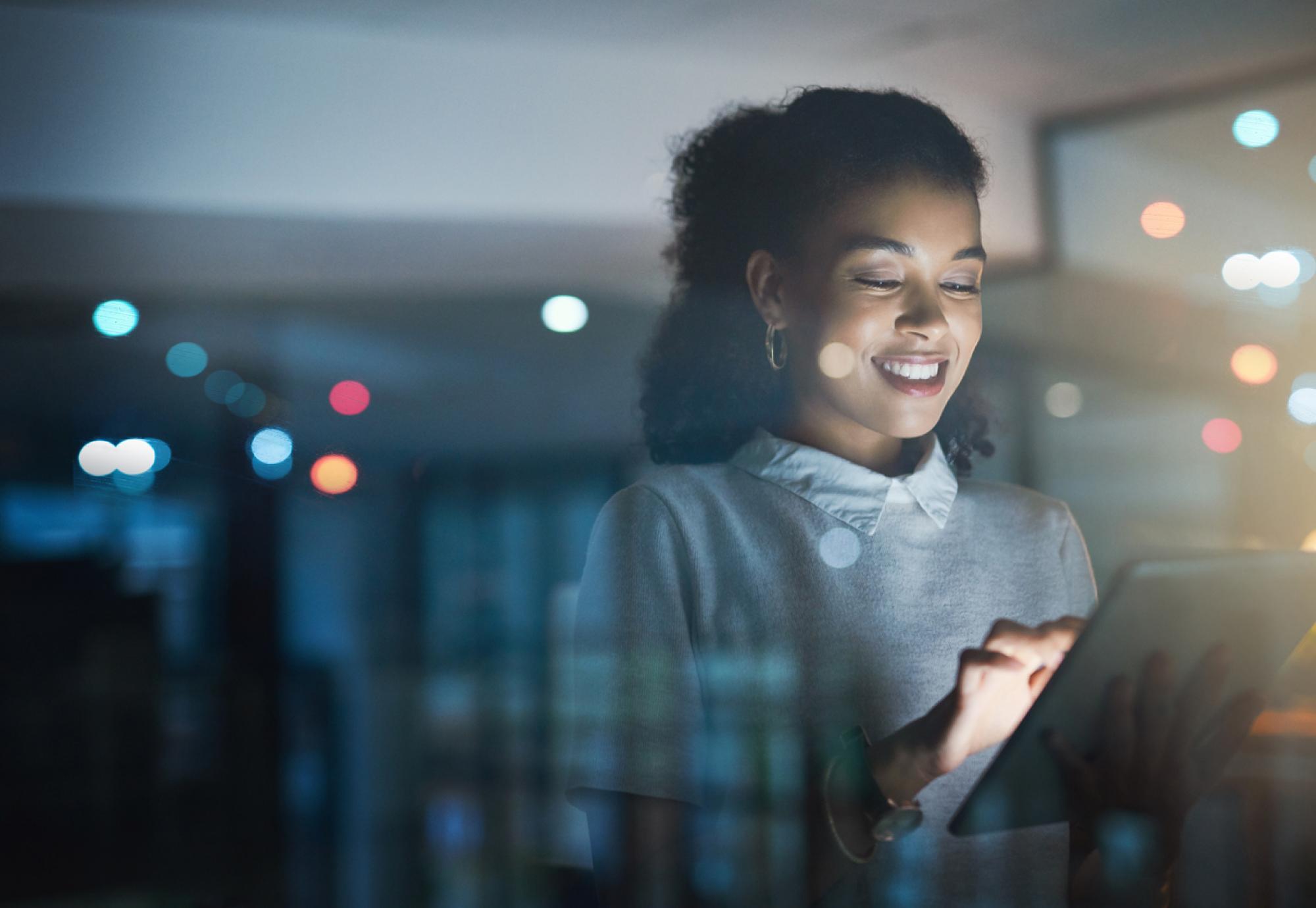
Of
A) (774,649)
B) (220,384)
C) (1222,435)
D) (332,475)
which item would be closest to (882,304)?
(774,649)

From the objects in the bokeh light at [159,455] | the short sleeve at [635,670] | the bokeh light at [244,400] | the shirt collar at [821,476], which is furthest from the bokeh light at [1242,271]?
the bokeh light at [159,455]

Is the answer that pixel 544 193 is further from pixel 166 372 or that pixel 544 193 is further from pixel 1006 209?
pixel 1006 209

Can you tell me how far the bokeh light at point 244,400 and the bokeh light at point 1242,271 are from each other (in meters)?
1.37

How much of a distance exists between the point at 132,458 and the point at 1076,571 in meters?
1.21

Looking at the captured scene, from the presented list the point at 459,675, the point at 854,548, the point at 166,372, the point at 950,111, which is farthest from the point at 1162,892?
the point at 166,372

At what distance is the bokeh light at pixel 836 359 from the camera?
1.32m

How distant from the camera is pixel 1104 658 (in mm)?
1317

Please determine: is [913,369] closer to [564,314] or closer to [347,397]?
[564,314]

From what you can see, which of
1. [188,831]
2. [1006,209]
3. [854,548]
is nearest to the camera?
[188,831]

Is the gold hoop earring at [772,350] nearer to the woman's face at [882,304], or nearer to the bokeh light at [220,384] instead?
the woman's face at [882,304]

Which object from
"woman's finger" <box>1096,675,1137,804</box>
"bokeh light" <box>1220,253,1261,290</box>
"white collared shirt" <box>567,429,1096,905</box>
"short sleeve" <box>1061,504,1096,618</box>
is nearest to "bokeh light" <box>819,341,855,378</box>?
"white collared shirt" <box>567,429,1096,905</box>

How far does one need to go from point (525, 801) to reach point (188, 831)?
0.39 meters

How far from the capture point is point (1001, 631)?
1.34 m

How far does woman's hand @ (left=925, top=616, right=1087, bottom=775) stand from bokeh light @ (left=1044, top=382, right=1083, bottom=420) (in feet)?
0.97
